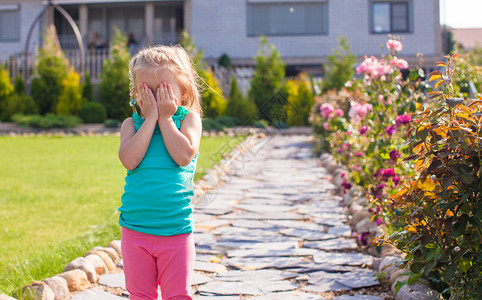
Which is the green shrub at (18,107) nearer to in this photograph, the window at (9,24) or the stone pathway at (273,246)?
the window at (9,24)

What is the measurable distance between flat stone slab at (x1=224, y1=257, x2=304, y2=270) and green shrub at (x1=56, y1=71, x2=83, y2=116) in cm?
1291

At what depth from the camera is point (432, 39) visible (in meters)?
18.9

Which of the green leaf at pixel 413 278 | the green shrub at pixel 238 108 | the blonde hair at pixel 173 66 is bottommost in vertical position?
the green leaf at pixel 413 278

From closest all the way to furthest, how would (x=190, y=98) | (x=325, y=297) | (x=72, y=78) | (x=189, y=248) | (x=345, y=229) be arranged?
(x=189, y=248), (x=190, y=98), (x=325, y=297), (x=345, y=229), (x=72, y=78)

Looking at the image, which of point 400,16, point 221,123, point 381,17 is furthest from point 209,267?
point 400,16

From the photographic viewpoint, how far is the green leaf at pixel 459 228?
6.87 ft

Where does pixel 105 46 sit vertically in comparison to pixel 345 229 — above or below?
above

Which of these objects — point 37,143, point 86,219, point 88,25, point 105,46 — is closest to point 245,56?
point 105,46

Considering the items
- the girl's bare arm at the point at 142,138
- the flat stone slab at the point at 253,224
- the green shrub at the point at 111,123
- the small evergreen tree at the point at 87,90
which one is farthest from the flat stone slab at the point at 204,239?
the small evergreen tree at the point at 87,90

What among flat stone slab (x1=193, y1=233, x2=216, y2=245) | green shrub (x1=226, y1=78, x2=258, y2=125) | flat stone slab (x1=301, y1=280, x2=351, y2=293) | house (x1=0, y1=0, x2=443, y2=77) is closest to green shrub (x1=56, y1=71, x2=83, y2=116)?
green shrub (x1=226, y1=78, x2=258, y2=125)

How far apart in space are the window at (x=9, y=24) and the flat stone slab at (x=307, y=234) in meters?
19.4

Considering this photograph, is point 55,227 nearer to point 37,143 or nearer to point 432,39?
point 37,143

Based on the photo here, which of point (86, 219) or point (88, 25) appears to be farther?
point (88, 25)

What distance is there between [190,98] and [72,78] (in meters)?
14.4
